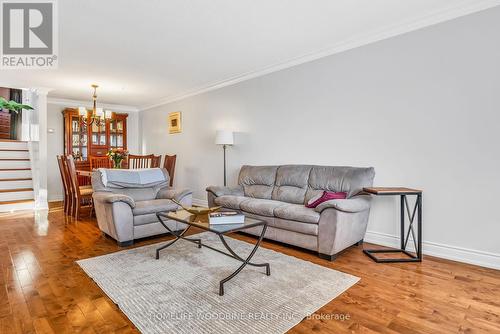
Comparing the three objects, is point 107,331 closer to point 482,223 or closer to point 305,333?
point 305,333

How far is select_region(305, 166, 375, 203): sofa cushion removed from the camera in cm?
310

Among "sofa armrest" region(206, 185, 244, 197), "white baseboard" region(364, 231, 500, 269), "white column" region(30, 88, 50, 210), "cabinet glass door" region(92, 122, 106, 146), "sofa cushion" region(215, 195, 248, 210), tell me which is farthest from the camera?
"cabinet glass door" region(92, 122, 106, 146)

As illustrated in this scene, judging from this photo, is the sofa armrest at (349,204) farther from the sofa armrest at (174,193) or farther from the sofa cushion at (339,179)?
the sofa armrest at (174,193)

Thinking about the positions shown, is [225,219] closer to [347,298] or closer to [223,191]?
[347,298]

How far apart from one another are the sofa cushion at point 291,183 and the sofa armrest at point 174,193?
1.18m

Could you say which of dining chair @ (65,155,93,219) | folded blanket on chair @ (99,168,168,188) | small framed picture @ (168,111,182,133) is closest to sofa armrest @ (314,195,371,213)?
folded blanket on chair @ (99,168,168,188)

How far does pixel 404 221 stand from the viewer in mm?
→ 2982

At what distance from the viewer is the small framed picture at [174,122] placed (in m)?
6.19

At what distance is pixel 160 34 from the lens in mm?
3115

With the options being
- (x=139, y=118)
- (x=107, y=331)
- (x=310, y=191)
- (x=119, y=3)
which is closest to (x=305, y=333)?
(x=107, y=331)

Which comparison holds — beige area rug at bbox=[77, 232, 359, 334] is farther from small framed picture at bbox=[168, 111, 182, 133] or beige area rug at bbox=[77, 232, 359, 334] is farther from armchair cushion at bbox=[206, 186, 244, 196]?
small framed picture at bbox=[168, 111, 182, 133]

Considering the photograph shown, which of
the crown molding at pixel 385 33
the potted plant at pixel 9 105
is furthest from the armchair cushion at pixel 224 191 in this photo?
the potted plant at pixel 9 105

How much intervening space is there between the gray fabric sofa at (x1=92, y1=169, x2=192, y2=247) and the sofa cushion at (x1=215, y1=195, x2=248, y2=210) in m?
0.41

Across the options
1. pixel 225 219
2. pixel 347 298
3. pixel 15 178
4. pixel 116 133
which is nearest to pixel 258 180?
pixel 225 219
